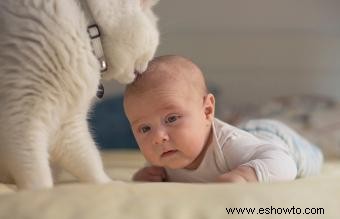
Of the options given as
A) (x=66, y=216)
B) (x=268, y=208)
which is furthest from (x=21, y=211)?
(x=268, y=208)

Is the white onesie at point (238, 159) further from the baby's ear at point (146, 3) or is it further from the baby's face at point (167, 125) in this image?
the baby's ear at point (146, 3)

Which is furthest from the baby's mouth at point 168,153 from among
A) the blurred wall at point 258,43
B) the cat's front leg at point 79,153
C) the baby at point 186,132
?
the blurred wall at point 258,43

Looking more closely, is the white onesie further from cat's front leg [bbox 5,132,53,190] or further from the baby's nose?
cat's front leg [bbox 5,132,53,190]

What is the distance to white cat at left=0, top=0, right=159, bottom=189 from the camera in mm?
979

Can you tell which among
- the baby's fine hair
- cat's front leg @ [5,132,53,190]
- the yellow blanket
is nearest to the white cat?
cat's front leg @ [5,132,53,190]

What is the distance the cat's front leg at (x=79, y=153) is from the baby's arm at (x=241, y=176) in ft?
0.81

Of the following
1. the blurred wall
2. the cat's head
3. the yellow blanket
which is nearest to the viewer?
the yellow blanket

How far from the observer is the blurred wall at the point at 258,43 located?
8.82 feet

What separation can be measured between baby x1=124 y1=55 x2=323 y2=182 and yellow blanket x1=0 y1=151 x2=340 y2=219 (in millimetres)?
321

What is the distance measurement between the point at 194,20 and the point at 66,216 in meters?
2.11

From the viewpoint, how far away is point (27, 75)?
0.99 m

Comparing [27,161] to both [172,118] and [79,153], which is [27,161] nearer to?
[79,153]

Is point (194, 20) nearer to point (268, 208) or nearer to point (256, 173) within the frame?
point (256, 173)

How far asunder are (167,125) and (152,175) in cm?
20
